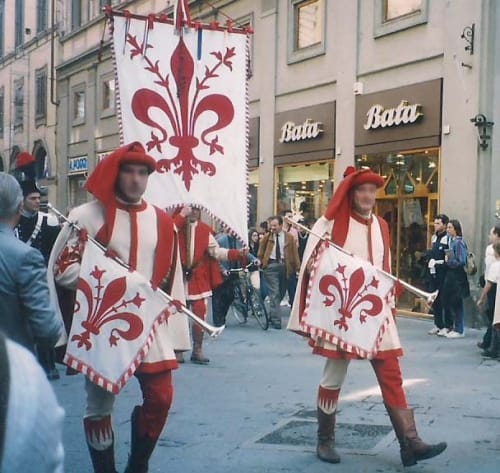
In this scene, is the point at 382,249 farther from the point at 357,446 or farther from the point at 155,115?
the point at 155,115

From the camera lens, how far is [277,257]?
42.2 feet

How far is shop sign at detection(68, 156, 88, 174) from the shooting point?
27294 millimetres

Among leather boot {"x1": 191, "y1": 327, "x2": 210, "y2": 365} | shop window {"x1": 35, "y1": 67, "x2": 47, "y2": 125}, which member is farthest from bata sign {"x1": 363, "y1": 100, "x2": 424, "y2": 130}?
shop window {"x1": 35, "y1": 67, "x2": 47, "y2": 125}

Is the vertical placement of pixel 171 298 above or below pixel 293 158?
below

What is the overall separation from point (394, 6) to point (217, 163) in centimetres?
989

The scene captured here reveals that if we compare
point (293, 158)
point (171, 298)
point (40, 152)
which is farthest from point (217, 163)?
point (40, 152)

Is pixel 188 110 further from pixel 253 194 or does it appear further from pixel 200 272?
pixel 253 194

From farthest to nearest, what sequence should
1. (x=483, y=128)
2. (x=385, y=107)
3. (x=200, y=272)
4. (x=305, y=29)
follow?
1. (x=305, y=29)
2. (x=385, y=107)
3. (x=483, y=128)
4. (x=200, y=272)

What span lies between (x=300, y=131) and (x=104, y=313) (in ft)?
42.7

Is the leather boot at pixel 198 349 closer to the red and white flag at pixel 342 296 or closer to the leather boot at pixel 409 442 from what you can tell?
the red and white flag at pixel 342 296

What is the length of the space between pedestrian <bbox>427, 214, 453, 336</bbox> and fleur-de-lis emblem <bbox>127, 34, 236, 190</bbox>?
6290mm

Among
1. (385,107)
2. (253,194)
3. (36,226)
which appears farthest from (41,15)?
(36,226)

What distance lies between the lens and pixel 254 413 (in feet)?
21.5

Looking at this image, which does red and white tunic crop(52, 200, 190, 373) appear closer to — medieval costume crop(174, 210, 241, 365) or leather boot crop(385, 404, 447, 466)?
leather boot crop(385, 404, 447, 466)
